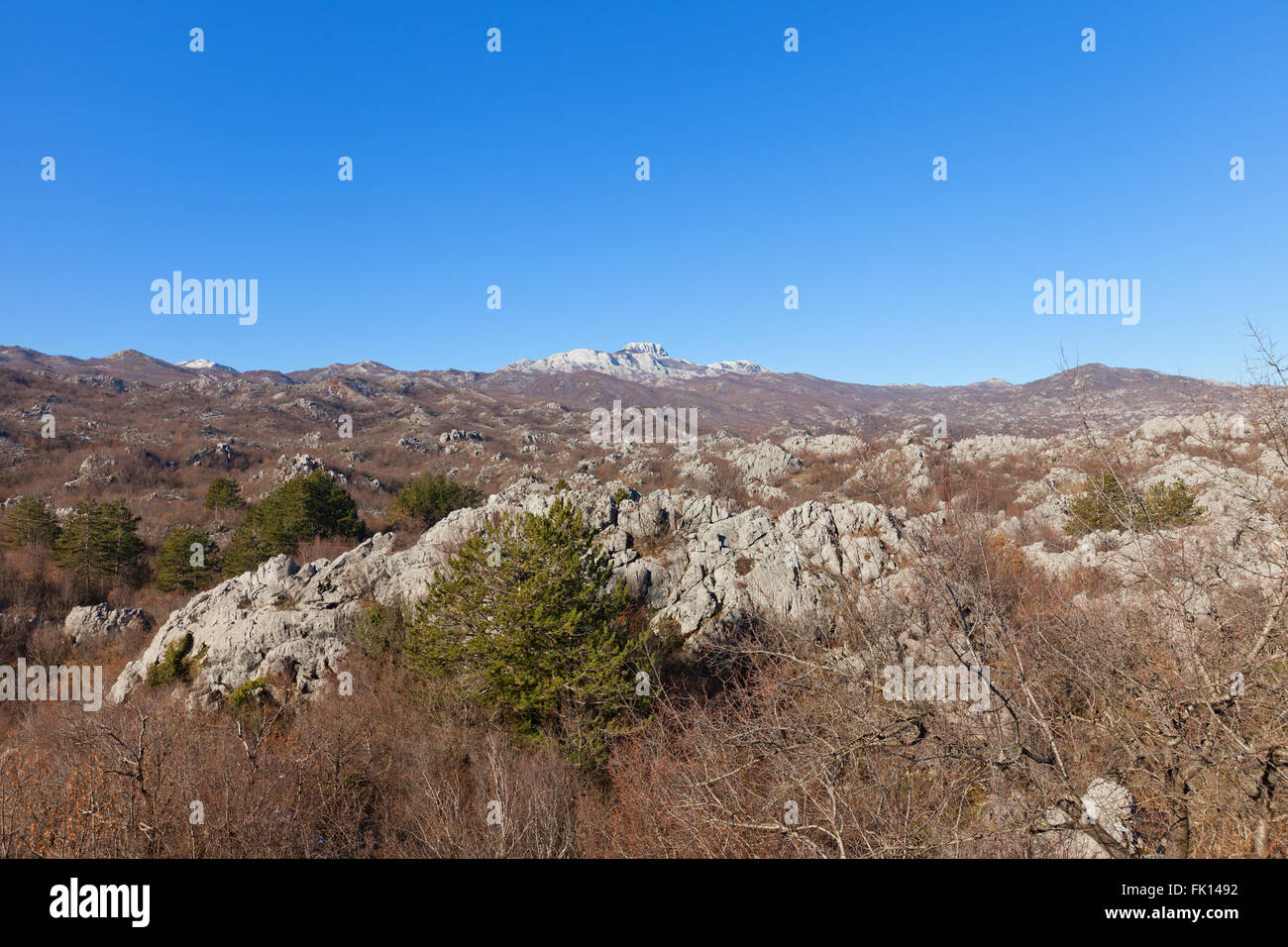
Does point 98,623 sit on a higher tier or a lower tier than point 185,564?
lower

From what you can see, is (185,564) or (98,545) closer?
(185,564)

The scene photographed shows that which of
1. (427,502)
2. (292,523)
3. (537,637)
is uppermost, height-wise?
(427,502)

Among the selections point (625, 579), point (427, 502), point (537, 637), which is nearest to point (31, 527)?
point (427, 502)

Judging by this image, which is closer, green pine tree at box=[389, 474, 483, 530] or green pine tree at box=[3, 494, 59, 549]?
green pine tree at box=[3, 494, 59, 549]

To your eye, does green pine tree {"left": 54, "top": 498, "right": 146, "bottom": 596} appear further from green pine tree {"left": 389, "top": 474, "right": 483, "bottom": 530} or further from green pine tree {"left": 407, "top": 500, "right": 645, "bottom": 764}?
green pine tree {"left": 407, "top": 500, "right": 645, "bottom": 764}

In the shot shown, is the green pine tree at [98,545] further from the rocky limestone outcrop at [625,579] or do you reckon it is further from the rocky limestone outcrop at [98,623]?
the rocky limestone outcrop at [625,579]

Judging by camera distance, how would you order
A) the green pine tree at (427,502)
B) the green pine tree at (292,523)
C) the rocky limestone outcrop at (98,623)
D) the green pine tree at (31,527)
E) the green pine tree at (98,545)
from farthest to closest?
the green pine tree at (427,502) → the green pine tree at (31,527) → the green pine tree at (98,545) → the green pine tree at (292,523) → the rocky limestone outcrop at (98,623)

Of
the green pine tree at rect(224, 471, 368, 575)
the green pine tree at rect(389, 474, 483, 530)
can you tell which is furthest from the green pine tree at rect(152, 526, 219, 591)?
the green pine tree at rect(389, 474, 483, 530)

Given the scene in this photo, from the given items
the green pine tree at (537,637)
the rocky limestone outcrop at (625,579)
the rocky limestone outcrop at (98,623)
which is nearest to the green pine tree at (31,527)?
the rocky limestone outcrop at (98,623)

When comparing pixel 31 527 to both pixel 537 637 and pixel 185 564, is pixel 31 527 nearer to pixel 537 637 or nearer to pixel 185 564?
pixel 185 564
